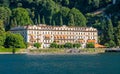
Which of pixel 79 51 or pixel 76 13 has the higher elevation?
pixel 76 13

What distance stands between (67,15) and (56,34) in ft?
70.2

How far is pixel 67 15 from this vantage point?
175 m

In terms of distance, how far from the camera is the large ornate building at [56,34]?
490 ft

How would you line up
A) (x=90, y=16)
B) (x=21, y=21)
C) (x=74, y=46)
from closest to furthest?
(x=74, y=46), (x=21, y=21), (x=90, y=16)

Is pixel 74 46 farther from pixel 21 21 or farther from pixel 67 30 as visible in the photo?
pixel 21 21

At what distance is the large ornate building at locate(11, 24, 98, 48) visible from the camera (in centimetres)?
14950

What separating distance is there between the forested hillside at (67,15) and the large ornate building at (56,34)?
11.6ft

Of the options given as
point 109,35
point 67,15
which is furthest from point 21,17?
point 109,35

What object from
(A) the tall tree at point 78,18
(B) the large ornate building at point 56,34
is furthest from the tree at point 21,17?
(A) the tall tree at point 78,18

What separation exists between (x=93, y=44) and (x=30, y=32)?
17.2 metres

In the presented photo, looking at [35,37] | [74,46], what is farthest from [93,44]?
[35,37]

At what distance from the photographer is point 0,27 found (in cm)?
14138

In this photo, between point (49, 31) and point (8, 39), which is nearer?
point (8, 39)

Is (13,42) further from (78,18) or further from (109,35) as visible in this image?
(78,18)
